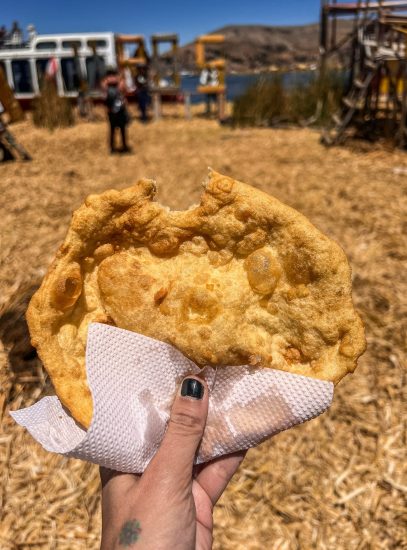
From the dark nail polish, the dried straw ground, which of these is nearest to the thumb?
the dark nail polish

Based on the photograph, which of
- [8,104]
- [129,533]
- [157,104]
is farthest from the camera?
[157,104]

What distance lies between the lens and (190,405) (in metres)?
1.97

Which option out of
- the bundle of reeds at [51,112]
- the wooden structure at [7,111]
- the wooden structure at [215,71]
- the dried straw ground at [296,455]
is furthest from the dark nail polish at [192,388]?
the wooden structure at [215,71]

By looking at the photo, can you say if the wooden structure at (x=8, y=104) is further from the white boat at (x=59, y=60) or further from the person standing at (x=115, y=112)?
the white boat at (x=59, y=60)

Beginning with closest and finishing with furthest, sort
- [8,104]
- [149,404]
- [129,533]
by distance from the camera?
[129,533] → [149,404] → [8,104]

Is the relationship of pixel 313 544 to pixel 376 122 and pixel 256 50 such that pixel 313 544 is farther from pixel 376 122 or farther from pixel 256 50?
pixel 256 50

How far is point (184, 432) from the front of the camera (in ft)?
6.34

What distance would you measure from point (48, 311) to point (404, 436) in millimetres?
2763

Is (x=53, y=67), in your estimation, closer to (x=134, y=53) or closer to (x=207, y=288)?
(x=134, y=53)

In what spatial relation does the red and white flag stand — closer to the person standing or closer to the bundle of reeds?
the bundle of reeds

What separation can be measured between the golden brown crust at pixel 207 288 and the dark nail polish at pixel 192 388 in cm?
10

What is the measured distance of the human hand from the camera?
1.79 m

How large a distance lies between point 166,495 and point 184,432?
0.86 feet

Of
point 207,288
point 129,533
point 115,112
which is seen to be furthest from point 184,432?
point 115,112
